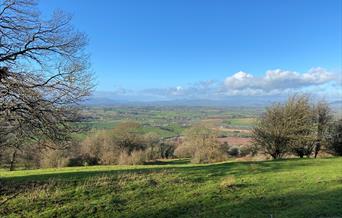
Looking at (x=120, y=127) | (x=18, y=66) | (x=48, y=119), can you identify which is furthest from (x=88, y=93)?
(x=120, y=127)

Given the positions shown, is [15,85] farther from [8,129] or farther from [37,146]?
[37,146]

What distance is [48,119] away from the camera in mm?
11625

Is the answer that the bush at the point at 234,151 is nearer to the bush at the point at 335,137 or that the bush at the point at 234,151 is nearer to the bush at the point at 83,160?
the bush at the point at 335,137

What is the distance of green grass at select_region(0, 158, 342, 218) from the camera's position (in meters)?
11.4

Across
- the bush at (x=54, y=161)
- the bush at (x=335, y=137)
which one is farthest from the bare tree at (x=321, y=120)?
the bush at (x=54, y=161)

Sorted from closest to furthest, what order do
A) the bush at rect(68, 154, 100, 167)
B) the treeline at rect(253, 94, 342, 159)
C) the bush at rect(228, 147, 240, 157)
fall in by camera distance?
the treeline at rect(253, 94, 342, 159) → the bush at rect(68, 154, 100, 167) → the bush at rect(228, 147, 240, 157)

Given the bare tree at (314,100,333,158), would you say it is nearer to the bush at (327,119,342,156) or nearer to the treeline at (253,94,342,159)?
the treeline at (253,94,342,159)

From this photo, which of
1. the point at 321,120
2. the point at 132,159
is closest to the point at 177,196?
the point at 321,120

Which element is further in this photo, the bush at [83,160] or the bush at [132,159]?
the bush at [132,159]

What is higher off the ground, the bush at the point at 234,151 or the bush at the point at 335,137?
the bush at the point at 335,137

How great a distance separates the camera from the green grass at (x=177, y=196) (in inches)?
448

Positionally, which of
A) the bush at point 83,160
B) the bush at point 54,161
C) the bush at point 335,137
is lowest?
the bush at point 83,160

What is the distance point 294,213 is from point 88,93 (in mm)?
8452

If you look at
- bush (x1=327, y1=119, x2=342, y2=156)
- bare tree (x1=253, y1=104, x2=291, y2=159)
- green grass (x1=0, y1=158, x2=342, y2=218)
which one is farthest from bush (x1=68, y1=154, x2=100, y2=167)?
bush (x1=327, y1=119, x2=342, y2=156)
